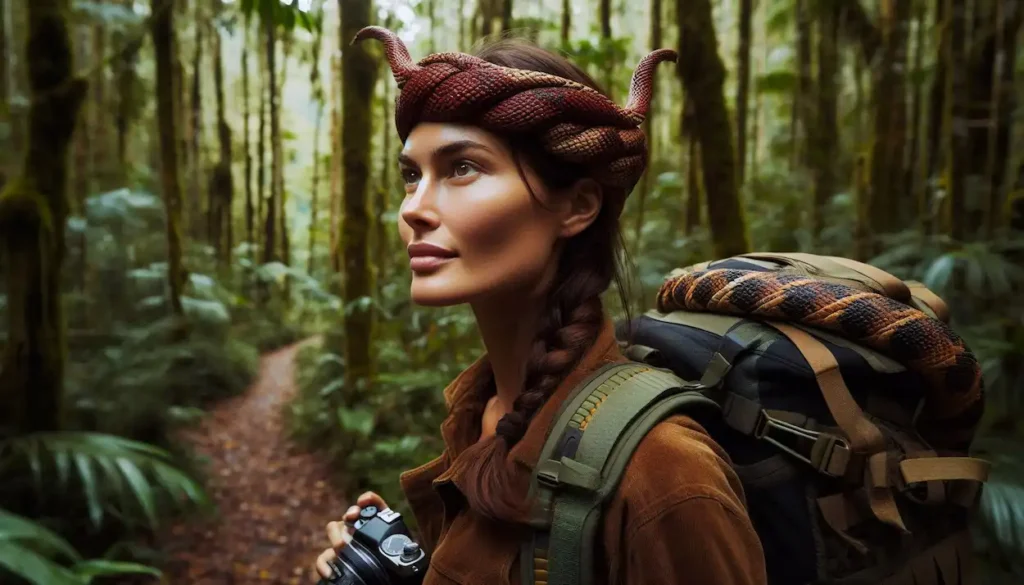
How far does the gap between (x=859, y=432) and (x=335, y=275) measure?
1207 centimetres

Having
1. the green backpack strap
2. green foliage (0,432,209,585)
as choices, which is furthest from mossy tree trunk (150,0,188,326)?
the green backpack strap

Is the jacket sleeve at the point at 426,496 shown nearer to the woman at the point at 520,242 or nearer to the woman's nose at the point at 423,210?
the woman at the point at 520,242

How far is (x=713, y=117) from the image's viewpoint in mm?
4398

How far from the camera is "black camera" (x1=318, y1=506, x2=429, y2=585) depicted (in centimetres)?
152

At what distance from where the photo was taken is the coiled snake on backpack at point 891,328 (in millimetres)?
1323

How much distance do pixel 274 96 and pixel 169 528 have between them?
1066cm

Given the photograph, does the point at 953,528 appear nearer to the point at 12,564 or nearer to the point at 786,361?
the point at 786,361

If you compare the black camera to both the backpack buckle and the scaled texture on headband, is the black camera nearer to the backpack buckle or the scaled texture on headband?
the backpack buckle

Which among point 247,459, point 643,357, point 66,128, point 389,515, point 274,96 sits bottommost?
point 247,459

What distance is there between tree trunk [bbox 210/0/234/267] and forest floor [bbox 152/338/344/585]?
760 cm

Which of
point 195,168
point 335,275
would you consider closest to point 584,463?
point 335,275

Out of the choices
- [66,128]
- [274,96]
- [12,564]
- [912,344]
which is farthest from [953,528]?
[274,96]

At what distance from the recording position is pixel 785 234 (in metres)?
7.26

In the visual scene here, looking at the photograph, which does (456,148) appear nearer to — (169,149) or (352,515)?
(352,515)
